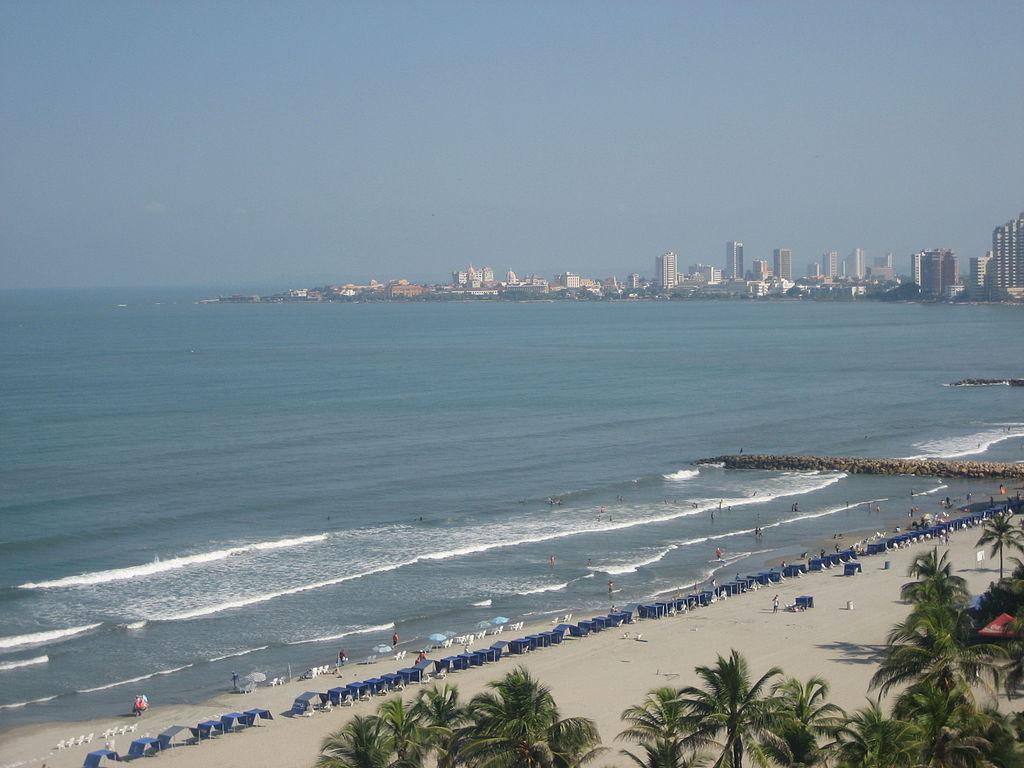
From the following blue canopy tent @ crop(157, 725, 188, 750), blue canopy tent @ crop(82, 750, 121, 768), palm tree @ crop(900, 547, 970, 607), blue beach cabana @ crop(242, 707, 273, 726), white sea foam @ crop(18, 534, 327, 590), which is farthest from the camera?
white sea foam @ crop(18, 534, 327, 590)

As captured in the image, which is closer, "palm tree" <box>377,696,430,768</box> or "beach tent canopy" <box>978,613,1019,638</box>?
"palm tree" <box>377,696,430,768</box>

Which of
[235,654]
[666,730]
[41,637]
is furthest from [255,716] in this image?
[666,730]

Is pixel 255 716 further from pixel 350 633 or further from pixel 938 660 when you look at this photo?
pixel 938 660

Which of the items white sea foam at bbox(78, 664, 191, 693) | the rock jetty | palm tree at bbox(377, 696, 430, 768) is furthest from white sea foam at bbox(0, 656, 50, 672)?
the rock jetty

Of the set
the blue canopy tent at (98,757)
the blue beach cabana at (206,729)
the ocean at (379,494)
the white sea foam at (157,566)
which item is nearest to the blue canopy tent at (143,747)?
the blue canopy tent at (98,757)

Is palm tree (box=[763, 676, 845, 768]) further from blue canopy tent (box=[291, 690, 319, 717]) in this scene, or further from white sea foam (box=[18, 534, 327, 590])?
white sea foam (box=[18, 534, 327, 590])

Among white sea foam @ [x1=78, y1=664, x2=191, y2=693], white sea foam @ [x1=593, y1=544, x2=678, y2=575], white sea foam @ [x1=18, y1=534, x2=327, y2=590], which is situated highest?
white sea foam @ [x1=18, y1=534, x2=327, y2=590]
